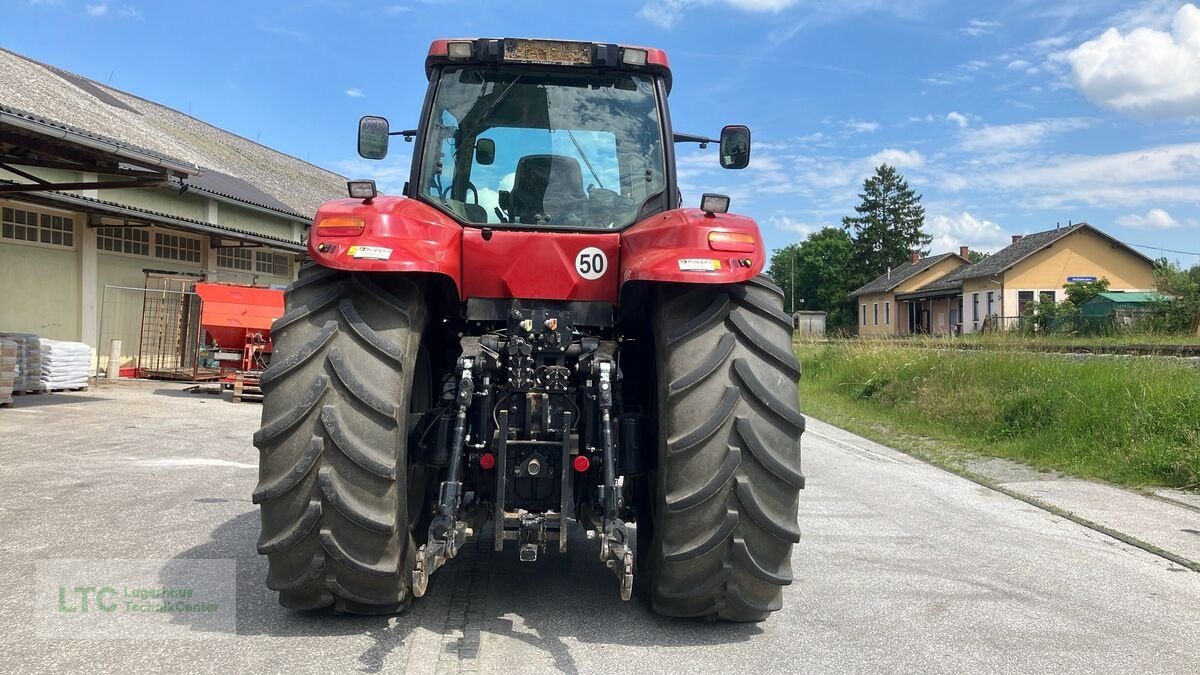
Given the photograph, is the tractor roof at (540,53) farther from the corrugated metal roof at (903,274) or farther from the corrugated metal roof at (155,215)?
→ the corrugated metal roof at (903,274)

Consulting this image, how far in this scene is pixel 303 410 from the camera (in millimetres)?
3338

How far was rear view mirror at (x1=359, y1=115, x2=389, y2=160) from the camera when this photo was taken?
485 centimetres

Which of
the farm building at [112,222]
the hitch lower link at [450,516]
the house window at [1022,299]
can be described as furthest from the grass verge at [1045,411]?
the house window at [1022,299]

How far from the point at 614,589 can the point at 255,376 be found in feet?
39.2

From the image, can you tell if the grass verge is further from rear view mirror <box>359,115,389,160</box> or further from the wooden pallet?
the wooden pallet

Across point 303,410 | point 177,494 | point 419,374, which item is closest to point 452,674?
point 303,410

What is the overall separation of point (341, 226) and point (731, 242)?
5.19ft

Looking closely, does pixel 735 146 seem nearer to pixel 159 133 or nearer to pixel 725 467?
pixel 725 467

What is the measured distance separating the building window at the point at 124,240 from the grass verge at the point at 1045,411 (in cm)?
1387

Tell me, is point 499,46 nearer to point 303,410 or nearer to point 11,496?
point 303,410

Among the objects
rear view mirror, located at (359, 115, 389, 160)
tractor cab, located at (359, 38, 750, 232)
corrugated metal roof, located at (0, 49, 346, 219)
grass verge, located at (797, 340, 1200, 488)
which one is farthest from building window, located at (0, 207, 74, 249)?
grass verge, located at (797, 340, 1200, 488)

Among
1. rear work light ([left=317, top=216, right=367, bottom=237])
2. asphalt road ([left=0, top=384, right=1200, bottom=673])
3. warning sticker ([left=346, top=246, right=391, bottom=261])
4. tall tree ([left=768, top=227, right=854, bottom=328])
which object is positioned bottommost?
asphalt road ([left=0, top=384, right=1200, bottom=673])

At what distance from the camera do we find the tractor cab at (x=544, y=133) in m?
4.30

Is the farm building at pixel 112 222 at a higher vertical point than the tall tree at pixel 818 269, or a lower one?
lower
